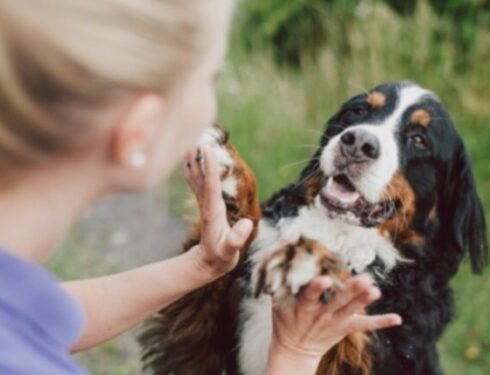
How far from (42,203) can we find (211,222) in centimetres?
76

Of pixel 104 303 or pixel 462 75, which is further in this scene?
pixel 462 75

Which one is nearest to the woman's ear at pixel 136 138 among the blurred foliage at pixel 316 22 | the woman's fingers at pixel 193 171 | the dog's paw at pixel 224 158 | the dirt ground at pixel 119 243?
the woman's fingers at pixel 193 171

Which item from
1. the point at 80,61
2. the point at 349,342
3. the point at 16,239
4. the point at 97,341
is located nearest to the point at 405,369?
the point at 349,342

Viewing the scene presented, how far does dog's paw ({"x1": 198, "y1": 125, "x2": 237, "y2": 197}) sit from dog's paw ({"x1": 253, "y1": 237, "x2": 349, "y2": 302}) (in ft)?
1.61

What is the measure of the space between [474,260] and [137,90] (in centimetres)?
161

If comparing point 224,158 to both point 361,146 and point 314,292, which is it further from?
point 314,292

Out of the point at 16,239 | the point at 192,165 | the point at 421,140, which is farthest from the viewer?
the point at 421,140

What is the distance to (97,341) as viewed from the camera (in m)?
2.06

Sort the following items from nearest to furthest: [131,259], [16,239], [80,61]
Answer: [80,61]
[16,239]
[131,259]

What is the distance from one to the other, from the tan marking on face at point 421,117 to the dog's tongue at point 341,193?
0.25 metres

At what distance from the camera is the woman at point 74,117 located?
1.10 m

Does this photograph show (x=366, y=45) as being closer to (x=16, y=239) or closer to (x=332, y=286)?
(x=332, y=286)

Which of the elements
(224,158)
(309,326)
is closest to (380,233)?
(224,158)

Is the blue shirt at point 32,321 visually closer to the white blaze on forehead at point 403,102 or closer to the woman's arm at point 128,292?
the woman's arm at point 128,292
